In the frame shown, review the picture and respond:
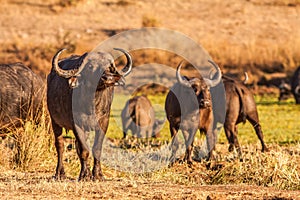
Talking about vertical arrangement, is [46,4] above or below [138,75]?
above

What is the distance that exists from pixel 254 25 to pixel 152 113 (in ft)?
80.2

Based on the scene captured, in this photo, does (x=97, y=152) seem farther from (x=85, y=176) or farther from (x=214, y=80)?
(x=214, y=80)

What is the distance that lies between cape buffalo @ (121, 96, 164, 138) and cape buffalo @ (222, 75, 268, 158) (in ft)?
11.7

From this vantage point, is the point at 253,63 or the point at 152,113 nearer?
the point at 152,113

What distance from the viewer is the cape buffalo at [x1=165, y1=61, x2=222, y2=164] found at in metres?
14.6

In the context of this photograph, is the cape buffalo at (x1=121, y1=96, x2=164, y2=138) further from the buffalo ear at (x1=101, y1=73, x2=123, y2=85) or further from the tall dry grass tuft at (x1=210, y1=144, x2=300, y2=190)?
the buffalo ear at (x1=101, y1=73, x2=123, y2=85)

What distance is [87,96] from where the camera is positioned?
11633mm

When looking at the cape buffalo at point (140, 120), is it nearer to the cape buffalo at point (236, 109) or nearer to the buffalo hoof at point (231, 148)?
the cape buffalo at point (236, 109)

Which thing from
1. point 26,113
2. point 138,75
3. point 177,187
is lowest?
point 177,187

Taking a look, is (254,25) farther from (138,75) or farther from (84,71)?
(84,71)

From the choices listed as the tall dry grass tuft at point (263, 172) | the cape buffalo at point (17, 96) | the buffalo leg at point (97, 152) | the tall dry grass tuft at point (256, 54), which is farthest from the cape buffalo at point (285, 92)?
the buffalo leg at point (97, 152)

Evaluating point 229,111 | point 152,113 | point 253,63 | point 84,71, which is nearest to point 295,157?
point 229,111

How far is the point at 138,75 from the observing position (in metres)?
33.1

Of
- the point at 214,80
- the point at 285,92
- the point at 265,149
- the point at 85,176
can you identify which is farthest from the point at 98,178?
the point at 285,92
